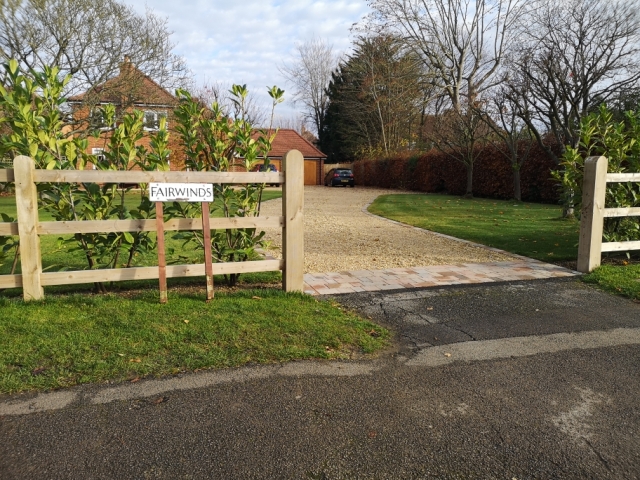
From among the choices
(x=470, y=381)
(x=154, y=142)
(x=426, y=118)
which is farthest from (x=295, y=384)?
(x=426, y=118)

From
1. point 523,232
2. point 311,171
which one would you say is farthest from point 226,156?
point 311,171

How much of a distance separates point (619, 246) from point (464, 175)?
18.9m

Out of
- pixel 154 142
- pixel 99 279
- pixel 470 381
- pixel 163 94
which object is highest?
pixel 163 94

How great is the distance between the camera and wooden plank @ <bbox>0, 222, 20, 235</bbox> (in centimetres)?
443

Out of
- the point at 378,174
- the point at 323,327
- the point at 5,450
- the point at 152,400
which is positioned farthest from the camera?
the point at 378,174

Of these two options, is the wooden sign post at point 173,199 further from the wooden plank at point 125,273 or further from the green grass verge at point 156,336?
the green grass verge at point 156,336

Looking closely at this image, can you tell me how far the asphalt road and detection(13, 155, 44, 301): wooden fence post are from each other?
1.94 metres

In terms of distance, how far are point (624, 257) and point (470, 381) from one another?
5458 millimetres

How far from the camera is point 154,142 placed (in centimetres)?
502

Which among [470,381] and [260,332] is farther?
[260,332]

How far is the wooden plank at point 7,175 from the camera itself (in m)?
4.37

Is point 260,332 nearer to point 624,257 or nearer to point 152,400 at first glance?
point 152,400

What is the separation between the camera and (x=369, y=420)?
108 inches

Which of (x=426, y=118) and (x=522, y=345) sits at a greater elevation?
(x=426, y=118)
